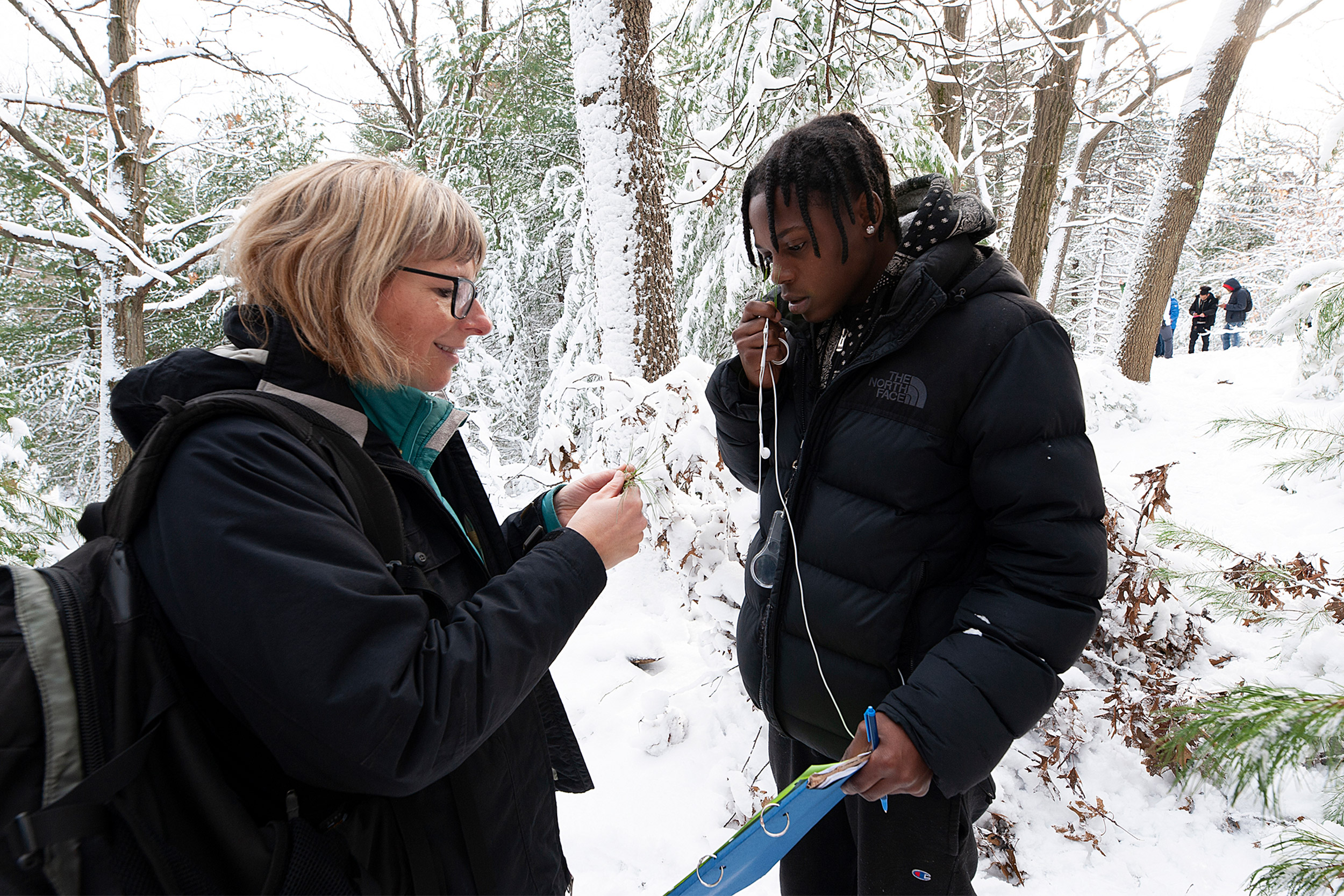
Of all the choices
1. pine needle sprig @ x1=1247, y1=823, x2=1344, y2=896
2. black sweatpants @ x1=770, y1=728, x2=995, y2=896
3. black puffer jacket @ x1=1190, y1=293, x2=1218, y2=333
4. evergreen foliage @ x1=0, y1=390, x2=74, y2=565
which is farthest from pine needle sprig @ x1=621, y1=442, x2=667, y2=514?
black puffer jacket @ x1=1190, y1=293, x2=1218, y2=333

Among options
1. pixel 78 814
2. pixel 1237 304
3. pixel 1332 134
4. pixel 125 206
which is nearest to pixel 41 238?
pixel 125 206

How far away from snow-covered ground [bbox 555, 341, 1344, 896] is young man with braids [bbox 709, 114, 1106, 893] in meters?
0.76

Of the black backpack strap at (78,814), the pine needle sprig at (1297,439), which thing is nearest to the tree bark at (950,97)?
the pine needle sprig at (1297,439)

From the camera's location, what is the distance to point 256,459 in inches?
35.5

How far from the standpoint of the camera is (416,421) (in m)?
1.35

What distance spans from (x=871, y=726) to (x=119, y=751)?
1.20 metres

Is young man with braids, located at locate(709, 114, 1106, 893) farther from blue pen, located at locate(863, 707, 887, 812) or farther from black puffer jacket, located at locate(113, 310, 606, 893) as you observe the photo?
black puffer jacket, located at locate(113, 310, 606, 893)

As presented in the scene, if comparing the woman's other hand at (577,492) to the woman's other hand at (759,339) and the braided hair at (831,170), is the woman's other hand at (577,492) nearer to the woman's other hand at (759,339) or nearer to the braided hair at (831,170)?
the woman's other hand at (759,339)

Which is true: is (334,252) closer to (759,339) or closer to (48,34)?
(759,339)

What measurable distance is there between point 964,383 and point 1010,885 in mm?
2128

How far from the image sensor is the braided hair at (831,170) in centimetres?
145

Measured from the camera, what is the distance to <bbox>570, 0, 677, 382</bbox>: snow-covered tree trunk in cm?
395

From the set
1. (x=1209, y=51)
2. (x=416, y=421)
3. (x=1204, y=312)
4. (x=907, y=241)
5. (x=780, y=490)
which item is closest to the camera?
(x=416, y=421)

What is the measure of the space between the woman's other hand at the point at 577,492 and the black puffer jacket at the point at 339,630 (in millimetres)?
488
